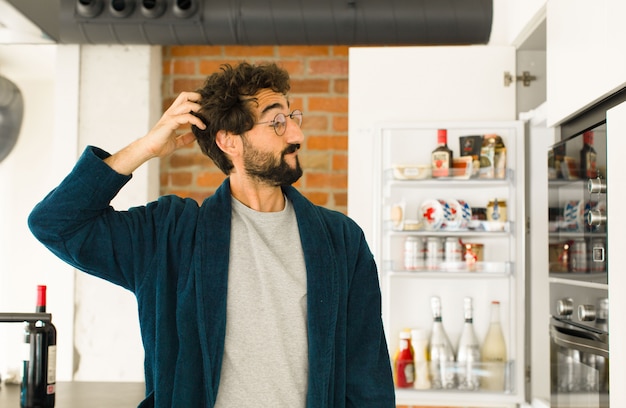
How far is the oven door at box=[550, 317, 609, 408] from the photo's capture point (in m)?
1.91

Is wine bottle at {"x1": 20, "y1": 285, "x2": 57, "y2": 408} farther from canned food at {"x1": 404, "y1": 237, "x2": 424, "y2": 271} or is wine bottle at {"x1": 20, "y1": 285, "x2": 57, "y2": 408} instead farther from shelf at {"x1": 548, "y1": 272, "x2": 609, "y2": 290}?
canned food at {"x1": 404, "y1": 237, "x2": 424, "y2": 271}

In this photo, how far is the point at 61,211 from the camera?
156 cm

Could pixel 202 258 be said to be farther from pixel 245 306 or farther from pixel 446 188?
pixel 446 188

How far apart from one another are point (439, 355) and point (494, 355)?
8.1 inches

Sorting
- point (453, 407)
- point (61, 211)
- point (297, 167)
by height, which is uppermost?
point (297, 167)

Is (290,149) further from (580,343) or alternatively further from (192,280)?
(580,343)

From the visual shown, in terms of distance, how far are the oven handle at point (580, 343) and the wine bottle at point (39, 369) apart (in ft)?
4.21

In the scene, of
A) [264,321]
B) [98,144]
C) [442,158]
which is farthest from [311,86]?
[264,321]

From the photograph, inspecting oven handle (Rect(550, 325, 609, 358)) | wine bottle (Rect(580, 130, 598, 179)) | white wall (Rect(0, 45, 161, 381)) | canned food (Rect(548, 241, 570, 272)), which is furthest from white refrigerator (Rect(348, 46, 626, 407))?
white wall (Rect(0, 45, 161, 381))

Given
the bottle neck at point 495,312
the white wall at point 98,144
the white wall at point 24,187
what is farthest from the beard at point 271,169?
the white wall at point 24,187

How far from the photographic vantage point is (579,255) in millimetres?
2049

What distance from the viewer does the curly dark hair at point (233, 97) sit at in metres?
1.77

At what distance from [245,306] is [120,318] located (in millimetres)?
1831

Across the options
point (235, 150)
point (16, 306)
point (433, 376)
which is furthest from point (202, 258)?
point (16, 306)
